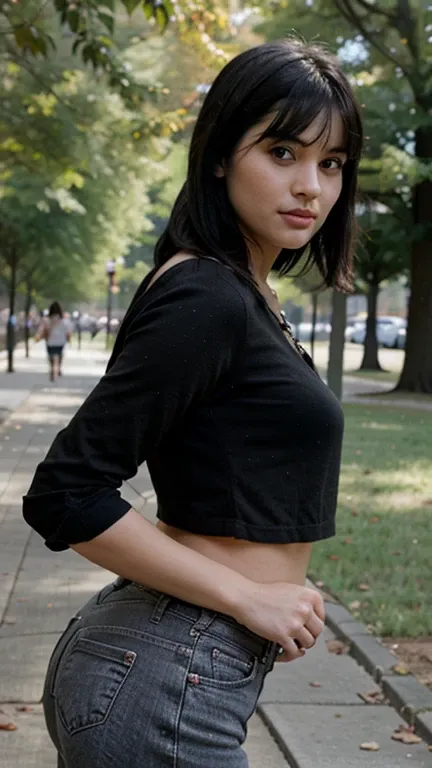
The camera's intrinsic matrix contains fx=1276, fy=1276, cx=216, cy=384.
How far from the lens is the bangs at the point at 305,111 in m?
1.98

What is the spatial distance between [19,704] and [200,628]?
137 inches

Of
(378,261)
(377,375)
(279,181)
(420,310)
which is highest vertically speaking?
(279,181)

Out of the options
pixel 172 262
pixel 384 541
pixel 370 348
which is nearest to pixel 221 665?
pixel 172 262

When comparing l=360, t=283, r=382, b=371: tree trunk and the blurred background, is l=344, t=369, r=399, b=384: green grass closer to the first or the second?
l=360, t=283, r=382, b=371: tree trunk

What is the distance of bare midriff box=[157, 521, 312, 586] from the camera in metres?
1.95

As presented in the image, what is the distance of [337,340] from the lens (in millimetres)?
17328

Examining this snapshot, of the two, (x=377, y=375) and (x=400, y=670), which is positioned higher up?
(x=400, y=670)

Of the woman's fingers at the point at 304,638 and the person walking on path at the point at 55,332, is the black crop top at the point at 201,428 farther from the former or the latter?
the person walking on path at the point at 55,332

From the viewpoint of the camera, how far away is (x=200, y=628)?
6.22ft

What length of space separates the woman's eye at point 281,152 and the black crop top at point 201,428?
214 millimetres

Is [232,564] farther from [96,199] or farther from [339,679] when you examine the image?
[96,199]

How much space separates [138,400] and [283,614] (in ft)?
1.28

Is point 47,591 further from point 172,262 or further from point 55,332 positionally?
point 55,332

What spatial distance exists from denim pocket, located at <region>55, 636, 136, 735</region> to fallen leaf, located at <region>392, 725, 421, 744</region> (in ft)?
10.5
